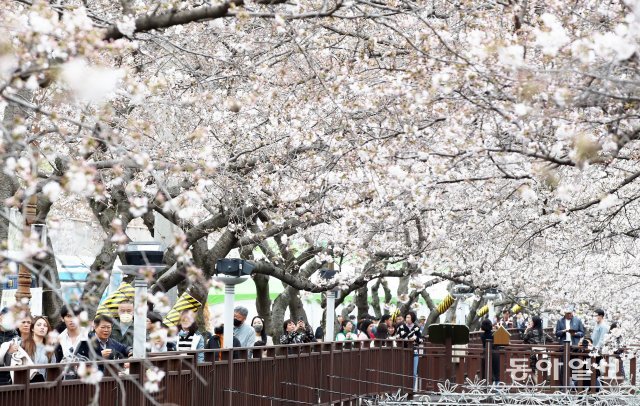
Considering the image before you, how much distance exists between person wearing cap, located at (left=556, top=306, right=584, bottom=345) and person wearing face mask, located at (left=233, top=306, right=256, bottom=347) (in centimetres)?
1228

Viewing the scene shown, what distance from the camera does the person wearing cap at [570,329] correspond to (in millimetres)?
25859

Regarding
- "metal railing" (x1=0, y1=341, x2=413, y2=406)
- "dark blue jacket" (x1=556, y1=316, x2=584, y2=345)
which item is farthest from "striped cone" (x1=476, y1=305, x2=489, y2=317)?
"metal railing" (x1=0, y1=341, x2=413, y2=406)

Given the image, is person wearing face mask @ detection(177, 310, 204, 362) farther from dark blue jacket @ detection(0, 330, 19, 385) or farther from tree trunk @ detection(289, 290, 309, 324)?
tree trunk @ detection(289, 290, 309, 324)

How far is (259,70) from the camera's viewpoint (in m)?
12.5

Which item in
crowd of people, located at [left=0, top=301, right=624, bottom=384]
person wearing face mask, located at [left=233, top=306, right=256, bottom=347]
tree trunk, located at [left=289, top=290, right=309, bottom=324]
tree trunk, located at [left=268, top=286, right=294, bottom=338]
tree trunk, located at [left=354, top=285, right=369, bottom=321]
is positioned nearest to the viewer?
crowd of people, located at [left=0, top=301, right=624, bottom=384]

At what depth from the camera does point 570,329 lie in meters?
26.1

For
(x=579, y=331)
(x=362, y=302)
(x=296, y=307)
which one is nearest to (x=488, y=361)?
(x=579, y=331)

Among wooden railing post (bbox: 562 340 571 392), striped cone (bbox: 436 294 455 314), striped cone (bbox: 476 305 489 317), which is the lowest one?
wooden railing post (bbox: 562 340 571 392)

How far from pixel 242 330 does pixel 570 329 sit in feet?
42.1

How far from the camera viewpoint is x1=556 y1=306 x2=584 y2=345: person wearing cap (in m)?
25.9

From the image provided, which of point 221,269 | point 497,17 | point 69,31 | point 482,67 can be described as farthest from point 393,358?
point 69,31

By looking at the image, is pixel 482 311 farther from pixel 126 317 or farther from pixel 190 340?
pixel 126 317

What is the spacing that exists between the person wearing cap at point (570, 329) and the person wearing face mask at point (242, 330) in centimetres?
1228

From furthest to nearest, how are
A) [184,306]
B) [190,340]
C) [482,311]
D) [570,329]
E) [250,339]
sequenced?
[482,311] → [570,329] → [184,306] → [250,339] → [190,340]
